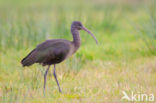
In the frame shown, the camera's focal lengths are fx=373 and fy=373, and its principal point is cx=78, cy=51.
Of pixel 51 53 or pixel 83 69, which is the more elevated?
pixel 51 53

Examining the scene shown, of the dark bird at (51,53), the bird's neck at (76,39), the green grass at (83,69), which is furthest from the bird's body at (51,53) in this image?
the green grass at (83,69)

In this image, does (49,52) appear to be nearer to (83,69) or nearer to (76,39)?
(76,39)

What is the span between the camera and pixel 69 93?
5535mm

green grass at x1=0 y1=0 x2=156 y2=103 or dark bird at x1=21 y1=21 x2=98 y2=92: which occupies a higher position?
dark bird at x1=21 y1=21 x2=98 y2=92

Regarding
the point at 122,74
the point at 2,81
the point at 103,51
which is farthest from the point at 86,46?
the point at 2,81

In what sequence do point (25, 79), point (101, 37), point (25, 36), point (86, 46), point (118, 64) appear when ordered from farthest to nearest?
point (101, 37), point (86, 46), point (25, 36), point (118, 64), point (25, 79)

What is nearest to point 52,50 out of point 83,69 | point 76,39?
point 76,39

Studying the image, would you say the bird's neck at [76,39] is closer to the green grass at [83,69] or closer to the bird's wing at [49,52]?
the bird's wing at [49,52]

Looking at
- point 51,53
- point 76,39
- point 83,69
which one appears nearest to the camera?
point 51,53

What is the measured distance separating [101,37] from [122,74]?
4.17 metres

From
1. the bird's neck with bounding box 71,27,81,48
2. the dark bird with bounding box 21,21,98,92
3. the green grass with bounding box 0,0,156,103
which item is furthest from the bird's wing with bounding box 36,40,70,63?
the green grass with bounding box 0,0,156,103

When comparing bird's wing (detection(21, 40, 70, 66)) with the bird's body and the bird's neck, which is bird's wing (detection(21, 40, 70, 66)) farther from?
the bird's neck

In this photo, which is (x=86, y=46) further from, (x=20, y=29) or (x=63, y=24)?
(x=20, y=29)

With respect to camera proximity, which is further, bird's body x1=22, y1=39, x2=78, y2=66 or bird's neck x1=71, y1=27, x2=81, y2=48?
bird's neck x1=71, y1=27, x2=81, y2=48
